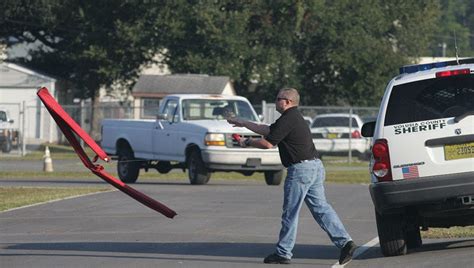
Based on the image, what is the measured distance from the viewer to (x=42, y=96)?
43.1 feet

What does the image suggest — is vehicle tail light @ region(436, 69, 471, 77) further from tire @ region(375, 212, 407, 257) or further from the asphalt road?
the asphalt road

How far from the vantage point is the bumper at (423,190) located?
39.7 feet

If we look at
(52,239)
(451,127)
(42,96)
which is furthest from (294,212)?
(52,239)

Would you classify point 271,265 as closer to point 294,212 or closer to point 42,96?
point 294,212

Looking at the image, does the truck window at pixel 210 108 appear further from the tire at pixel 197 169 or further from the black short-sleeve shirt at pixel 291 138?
the black short-sleeve shirt at pixel 291 138

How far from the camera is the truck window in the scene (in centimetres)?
2738

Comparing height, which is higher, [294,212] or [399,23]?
[399,23]

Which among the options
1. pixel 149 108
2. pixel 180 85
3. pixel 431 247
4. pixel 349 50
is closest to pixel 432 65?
pixel 431 247

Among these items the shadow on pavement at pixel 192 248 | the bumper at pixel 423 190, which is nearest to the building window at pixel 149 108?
the shadow on pavement at pixel 192 248

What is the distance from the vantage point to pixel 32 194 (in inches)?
894

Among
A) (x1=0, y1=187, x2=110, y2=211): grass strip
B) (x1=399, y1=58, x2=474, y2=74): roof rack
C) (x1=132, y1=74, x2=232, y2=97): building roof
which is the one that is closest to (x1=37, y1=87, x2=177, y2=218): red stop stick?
(x1=399, y1=58, x2=474, y2=74): roof rack

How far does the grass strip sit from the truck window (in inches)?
136

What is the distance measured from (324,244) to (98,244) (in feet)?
9.05

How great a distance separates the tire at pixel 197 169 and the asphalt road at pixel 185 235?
300 centimetres
